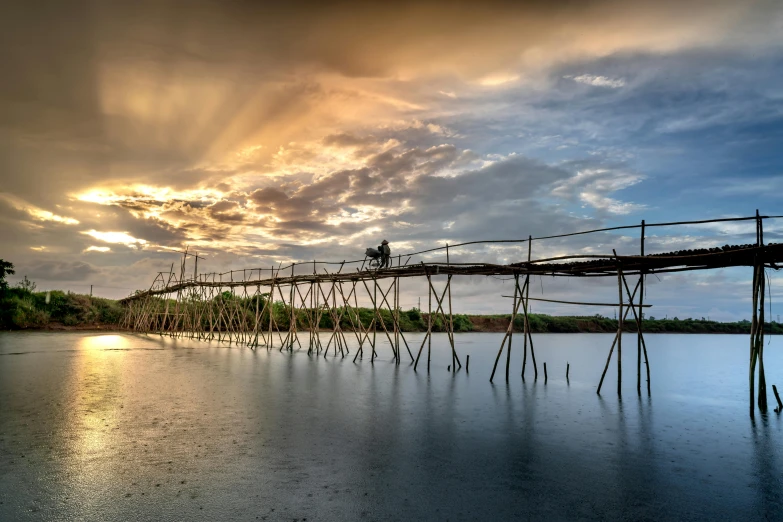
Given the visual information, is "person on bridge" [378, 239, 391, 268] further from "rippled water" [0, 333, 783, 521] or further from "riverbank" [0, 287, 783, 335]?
"rippled water" [0, 333, 783, 521]

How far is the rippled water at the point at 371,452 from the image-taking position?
14.4 ft

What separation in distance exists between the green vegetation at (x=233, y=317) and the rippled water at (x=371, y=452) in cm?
1103

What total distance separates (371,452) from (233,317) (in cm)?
2733

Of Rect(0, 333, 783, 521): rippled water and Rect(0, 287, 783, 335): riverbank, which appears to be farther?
Rect(0, 287, 783, 335): riverbank

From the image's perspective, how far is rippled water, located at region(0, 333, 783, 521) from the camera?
4.40 meters

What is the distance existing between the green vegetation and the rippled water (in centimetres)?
1103

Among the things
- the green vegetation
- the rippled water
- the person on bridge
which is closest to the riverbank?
the green vegetation

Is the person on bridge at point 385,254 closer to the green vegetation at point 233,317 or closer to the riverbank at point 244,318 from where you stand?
the riverbank at point 244,318

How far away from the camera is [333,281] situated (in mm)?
19016

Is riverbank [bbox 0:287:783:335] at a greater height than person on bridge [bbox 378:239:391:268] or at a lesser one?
lesser

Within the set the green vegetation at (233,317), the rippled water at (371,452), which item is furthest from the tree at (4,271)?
the rippled water at (371,452)

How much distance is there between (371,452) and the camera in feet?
19.6

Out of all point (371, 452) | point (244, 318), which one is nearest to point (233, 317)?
point (244, 318)

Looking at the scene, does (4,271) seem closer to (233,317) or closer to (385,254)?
(233,317)
